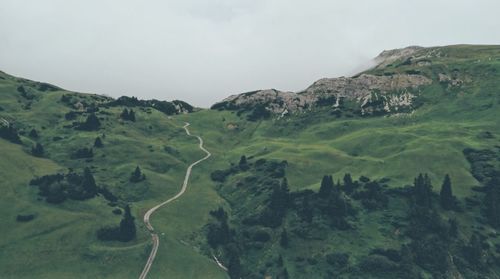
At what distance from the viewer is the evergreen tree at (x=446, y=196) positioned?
482 feet

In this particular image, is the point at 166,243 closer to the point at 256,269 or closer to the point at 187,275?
the point at 187,275

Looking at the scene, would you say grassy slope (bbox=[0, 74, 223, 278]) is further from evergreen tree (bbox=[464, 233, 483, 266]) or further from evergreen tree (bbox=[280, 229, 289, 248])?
evergreen tree (bbox=[464, 233, 483, 266])

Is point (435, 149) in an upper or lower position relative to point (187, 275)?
upper

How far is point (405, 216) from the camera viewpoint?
144m

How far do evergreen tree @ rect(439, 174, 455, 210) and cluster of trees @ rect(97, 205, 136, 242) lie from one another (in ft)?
309

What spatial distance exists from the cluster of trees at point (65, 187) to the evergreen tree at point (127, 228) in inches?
959

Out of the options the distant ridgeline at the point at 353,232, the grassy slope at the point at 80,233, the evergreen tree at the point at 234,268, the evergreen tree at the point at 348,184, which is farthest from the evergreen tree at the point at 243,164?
the evergreen tree at the point at 234,268

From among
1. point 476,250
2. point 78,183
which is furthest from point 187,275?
point 476,250

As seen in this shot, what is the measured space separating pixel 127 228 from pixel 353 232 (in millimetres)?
65270

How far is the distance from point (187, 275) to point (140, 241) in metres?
19.6

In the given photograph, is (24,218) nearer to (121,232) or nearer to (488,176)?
(121,232)

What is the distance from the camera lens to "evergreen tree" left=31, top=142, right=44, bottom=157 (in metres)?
189

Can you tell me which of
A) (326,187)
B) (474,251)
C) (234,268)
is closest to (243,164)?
(326,187)

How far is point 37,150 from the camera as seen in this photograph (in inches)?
7475
